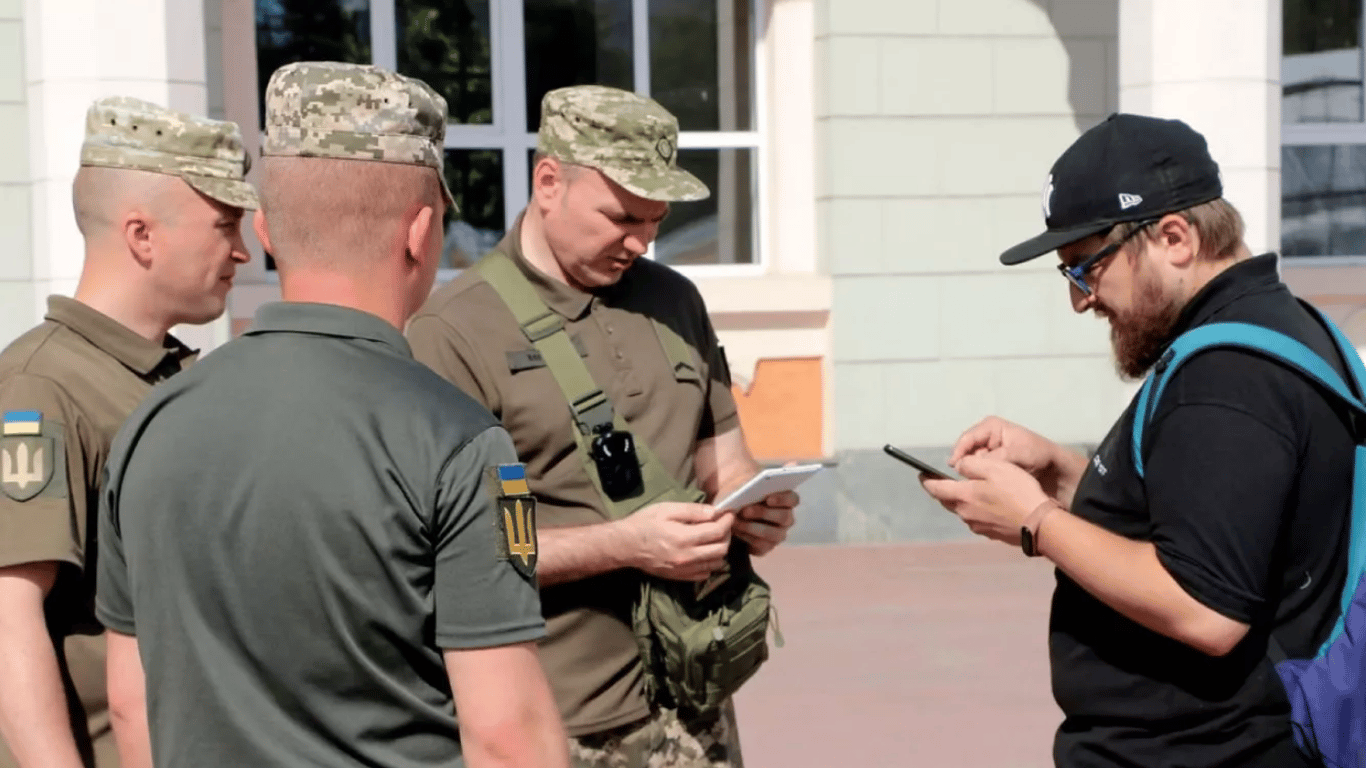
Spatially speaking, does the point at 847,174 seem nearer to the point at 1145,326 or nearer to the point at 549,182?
the point at 549,182

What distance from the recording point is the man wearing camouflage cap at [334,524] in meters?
1.80

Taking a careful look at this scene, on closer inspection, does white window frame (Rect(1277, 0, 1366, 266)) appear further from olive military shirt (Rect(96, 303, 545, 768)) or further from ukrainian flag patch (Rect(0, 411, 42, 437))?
olive military shirt (Rect(96, 303, 545, 768))

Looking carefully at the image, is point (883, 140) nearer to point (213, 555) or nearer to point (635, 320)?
point (635, 320)

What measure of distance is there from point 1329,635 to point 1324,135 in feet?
28.1

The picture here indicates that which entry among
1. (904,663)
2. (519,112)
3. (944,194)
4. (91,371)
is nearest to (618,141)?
(91,371)

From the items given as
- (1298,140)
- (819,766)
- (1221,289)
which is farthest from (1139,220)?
(1298,140)

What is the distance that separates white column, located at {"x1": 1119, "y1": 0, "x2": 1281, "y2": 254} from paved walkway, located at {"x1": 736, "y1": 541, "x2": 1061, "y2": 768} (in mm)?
2212

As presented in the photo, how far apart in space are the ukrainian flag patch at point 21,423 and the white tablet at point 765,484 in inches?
44.3

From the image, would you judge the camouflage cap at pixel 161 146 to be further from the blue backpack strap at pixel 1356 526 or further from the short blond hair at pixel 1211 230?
the blue backpack strap at pixel 1356 526

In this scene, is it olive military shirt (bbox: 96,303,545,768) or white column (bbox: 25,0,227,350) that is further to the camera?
white column (bbox: 25,0,227,350)

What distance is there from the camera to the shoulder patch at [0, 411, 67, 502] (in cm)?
241

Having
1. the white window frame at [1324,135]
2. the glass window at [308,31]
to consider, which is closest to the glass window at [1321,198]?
the white window frame at [1324,135]

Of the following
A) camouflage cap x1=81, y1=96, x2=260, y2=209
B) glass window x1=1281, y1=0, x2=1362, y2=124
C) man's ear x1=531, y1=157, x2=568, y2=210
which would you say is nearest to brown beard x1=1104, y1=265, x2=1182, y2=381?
man's ear x1=531, y1=157, x2=568, y2=210

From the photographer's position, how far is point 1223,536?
7.84 ft
